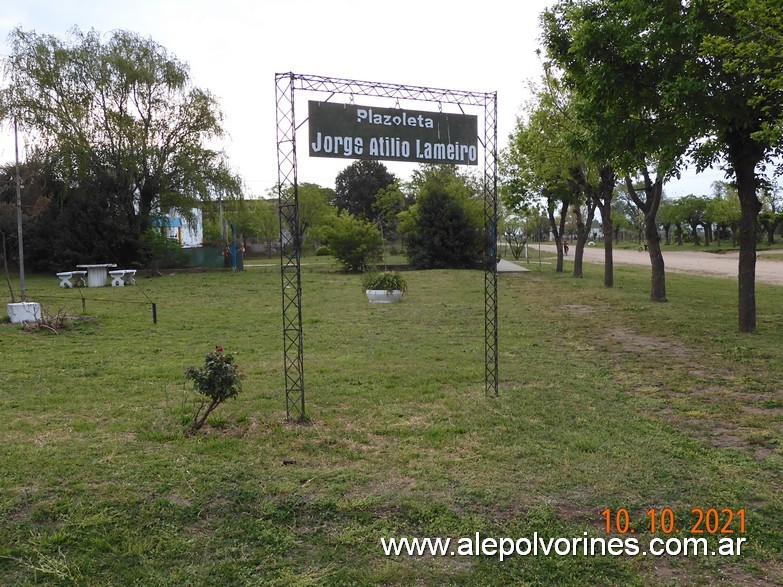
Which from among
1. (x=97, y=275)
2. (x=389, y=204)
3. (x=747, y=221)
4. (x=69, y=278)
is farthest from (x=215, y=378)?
(x=389, y=204)

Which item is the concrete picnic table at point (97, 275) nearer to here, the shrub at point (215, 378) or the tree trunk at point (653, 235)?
the tree trunk at point (653, 235)

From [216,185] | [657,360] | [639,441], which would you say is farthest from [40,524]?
[216,185]

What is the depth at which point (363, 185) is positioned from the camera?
5831cm

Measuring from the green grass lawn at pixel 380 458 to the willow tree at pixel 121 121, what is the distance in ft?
65.8

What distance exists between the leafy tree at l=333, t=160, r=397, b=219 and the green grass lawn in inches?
1916

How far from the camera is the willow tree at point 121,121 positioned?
1061 inches

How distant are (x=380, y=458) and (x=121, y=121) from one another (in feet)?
89.2

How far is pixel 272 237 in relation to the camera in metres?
53.1

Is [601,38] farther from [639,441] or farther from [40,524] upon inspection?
[40,524]

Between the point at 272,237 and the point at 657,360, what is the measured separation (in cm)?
4695

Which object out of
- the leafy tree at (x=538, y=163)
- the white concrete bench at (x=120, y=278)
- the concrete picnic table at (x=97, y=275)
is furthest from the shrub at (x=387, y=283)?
the concrete picnic table at (x=97, y=275)

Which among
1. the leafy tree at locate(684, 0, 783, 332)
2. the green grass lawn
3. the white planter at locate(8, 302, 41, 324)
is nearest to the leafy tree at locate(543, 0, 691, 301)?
the leafy tree at locate(684, 0, 783, 332)

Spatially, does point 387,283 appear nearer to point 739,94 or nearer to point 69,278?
point 739,94

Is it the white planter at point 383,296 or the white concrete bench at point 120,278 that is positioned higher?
the white concrete bench at point 120,278
